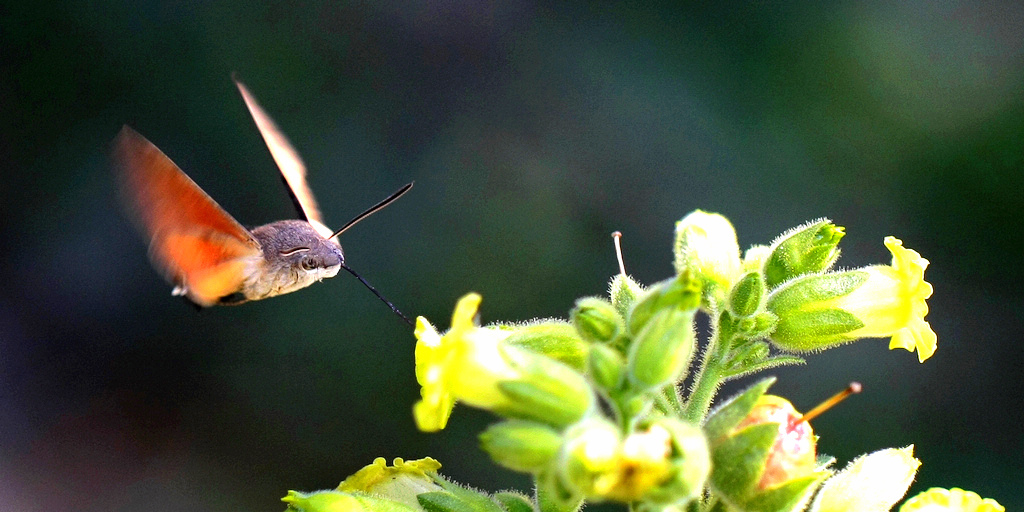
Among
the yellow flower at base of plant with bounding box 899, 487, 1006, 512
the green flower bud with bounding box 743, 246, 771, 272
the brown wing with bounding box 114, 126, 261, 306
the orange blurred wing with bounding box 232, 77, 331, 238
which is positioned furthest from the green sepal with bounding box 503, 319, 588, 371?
the orange blurred wing with bounding box 232, 77, 331, 238

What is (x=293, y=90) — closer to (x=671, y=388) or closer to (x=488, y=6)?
(x=488, y=6)

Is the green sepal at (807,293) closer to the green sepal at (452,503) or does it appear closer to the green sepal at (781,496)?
the green sepal at (781,496)

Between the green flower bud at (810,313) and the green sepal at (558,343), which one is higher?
the green flower bud at (810,313)

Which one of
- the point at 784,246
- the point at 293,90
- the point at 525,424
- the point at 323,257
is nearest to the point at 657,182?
the point at 293,90

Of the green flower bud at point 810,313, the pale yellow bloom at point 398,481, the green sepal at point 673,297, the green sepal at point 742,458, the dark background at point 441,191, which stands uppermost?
the dark background at point 441,191

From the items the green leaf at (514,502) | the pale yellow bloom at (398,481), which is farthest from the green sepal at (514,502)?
the pale yellow bloom at (398,481)

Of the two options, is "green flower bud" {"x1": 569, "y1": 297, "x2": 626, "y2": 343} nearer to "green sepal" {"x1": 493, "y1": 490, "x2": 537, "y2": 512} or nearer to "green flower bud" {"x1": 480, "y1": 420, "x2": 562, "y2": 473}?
"green flower bud" {"x1": 480, "y1": 420, "x2": 562, "y2": 473}
